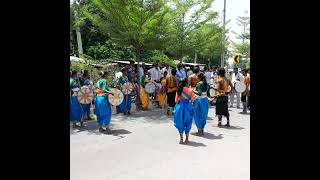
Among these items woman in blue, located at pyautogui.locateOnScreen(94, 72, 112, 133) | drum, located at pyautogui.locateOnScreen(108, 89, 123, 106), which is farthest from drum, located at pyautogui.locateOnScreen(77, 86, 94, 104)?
→ drum, located at pyautogui.locateOnScreen(108, 89, 123, 106)

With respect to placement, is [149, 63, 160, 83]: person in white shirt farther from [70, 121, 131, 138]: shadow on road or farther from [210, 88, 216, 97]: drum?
[70, 121, 131, 138]: shadow on road

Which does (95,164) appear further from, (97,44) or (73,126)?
(97,44)

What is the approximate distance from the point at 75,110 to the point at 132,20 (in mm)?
5399

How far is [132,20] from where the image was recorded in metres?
14.0

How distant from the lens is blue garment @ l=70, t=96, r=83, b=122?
9.68m

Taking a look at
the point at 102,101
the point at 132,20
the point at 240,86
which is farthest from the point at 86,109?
the point at 240,86

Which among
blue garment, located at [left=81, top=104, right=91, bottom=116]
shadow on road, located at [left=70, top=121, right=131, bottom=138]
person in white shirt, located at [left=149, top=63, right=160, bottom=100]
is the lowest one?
shadow on road, located at [left=70, top=121, right=131, bottom=138]

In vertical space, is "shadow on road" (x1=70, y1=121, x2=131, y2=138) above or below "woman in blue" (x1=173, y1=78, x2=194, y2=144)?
below

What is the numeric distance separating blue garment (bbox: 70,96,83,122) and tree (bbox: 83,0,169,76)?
480 cm

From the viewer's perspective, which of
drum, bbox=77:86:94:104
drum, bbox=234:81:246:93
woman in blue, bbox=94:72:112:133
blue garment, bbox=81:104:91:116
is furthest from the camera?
drum, bbox=234:81:246:93
